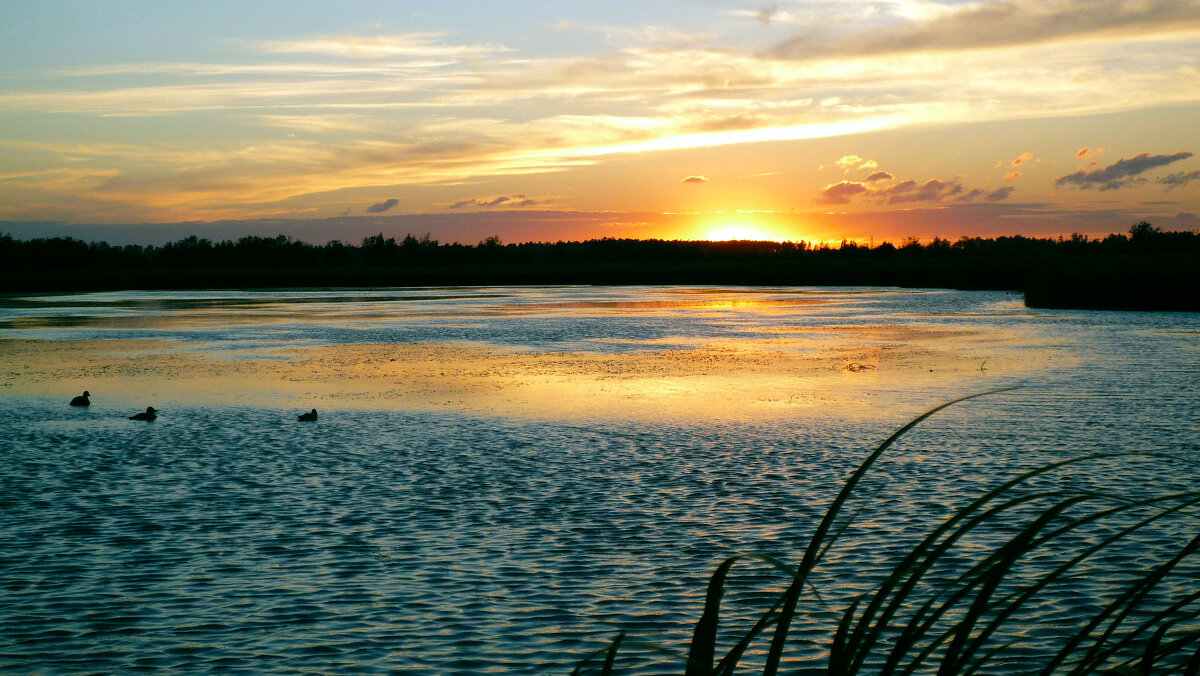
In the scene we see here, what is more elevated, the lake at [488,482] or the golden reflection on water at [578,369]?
the golden reflection on water at [578,369]

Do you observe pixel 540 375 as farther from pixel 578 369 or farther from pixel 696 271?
pixel 696 271

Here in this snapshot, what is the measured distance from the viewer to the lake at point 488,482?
722cm

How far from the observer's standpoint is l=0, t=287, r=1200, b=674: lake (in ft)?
23.7

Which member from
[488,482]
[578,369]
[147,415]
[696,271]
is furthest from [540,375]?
[696,271]

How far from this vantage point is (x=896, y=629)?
7125 millimetres

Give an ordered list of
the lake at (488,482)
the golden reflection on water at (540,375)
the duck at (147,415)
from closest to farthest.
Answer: the lake at (488,482) < the duck at (147,415) < the golden reflection on water at (540,375)

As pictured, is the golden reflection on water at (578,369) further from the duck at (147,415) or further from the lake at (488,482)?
the duck at (147,415)

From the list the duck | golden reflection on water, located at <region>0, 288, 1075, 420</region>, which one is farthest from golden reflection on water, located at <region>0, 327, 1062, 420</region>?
the duck

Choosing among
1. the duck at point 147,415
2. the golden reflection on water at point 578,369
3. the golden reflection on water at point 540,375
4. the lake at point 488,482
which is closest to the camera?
the lake at point 488,482

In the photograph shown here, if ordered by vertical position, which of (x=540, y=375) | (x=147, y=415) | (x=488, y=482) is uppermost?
(x=540, y=375)

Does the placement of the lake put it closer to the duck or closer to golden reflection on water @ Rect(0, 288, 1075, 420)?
golden reflection on water @ Rect(0, 288, 1075, 420)

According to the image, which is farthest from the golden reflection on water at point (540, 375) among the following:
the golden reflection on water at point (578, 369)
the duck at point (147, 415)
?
the duck at point (147, 415)

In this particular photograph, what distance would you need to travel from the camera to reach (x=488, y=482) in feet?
38.5

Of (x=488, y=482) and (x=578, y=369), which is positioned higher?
(x=578, y=369)
